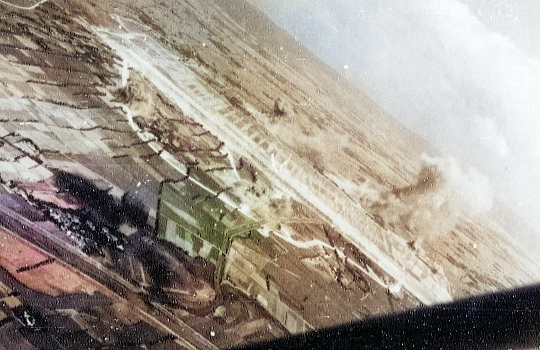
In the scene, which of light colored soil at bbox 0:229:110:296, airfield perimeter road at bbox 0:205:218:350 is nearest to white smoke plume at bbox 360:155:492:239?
airfield perimeter road at bbox 0:205:218:350

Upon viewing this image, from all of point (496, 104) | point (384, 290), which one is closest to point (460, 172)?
point (496, 104)

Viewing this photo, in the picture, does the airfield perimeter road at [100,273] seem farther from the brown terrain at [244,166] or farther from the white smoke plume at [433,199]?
the white smoke plume at [433,199]

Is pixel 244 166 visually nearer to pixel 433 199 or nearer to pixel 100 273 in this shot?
pixel 100 273

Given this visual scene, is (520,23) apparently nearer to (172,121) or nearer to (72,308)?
(172,121)

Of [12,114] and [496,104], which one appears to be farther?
[496,104]

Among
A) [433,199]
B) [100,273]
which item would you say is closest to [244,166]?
[100,273]

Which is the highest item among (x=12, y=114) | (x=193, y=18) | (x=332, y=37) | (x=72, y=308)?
(x=332, y=37)

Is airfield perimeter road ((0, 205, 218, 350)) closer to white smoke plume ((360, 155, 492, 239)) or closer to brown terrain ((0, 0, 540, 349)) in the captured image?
brown terrain ((0, 0, 540, 349))
